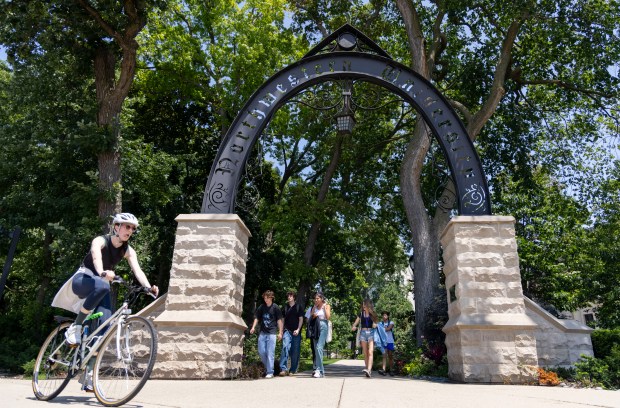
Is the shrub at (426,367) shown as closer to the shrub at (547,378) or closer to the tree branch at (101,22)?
the shrub at (547,378)

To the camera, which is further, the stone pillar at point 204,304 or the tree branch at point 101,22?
the tree branch at point 101,22

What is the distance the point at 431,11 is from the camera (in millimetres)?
18797

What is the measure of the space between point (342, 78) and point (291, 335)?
18.6ft

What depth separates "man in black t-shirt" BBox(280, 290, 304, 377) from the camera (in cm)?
1044

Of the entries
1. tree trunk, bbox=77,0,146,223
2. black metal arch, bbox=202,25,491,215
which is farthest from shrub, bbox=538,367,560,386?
tree trunk, bbox=77,0,146,223

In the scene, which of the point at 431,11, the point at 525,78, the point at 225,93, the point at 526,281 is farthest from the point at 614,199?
the point at 225,93

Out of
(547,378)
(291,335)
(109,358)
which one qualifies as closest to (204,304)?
(291,335)

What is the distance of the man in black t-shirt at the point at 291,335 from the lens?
10438mm

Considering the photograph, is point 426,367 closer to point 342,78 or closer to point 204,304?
point 204,304

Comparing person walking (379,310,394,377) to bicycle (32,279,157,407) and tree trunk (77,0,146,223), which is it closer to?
tree trunk (77,0,146,223)

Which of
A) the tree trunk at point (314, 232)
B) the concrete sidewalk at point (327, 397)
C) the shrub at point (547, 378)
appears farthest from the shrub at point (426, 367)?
the tree trunk at point (314, 232)

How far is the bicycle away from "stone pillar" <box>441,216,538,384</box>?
18.1ft

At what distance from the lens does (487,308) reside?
8.57 metres

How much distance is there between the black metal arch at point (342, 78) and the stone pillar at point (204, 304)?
528mm
